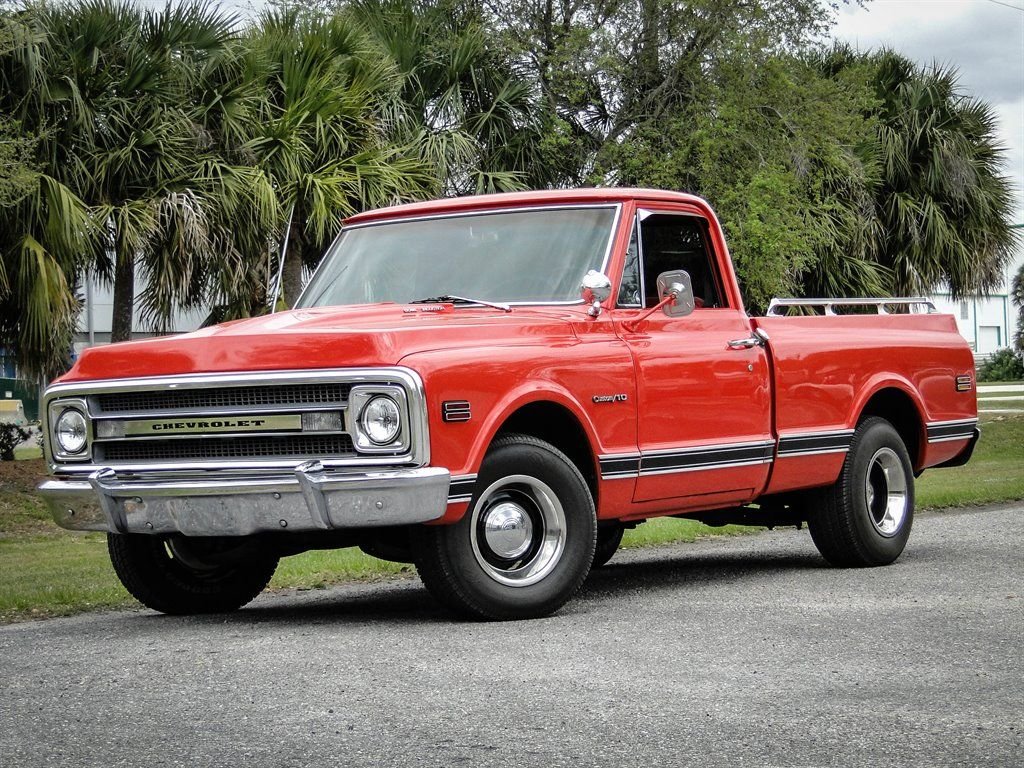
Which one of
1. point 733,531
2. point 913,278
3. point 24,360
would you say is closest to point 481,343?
point 733,531

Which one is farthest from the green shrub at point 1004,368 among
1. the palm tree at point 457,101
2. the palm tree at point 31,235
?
the palm tree at point 31,235

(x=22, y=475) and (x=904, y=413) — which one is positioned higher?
(x=904, y=413)

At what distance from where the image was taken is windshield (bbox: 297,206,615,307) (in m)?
7.79

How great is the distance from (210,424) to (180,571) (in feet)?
4.28

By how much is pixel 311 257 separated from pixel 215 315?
1.58 m

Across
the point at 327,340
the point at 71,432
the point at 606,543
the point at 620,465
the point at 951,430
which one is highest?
the point at 327,340

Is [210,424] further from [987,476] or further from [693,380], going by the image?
[987,476]

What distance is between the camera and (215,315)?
17.5 m

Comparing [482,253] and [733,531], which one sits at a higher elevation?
[482,253]

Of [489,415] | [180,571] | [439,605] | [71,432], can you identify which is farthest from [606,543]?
[71,432]

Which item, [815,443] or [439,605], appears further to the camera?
[815,443]

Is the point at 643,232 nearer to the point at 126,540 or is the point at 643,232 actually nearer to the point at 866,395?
the point at 866,395

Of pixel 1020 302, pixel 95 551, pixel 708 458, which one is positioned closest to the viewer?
pixel 708 458

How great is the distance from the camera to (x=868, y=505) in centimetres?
920
